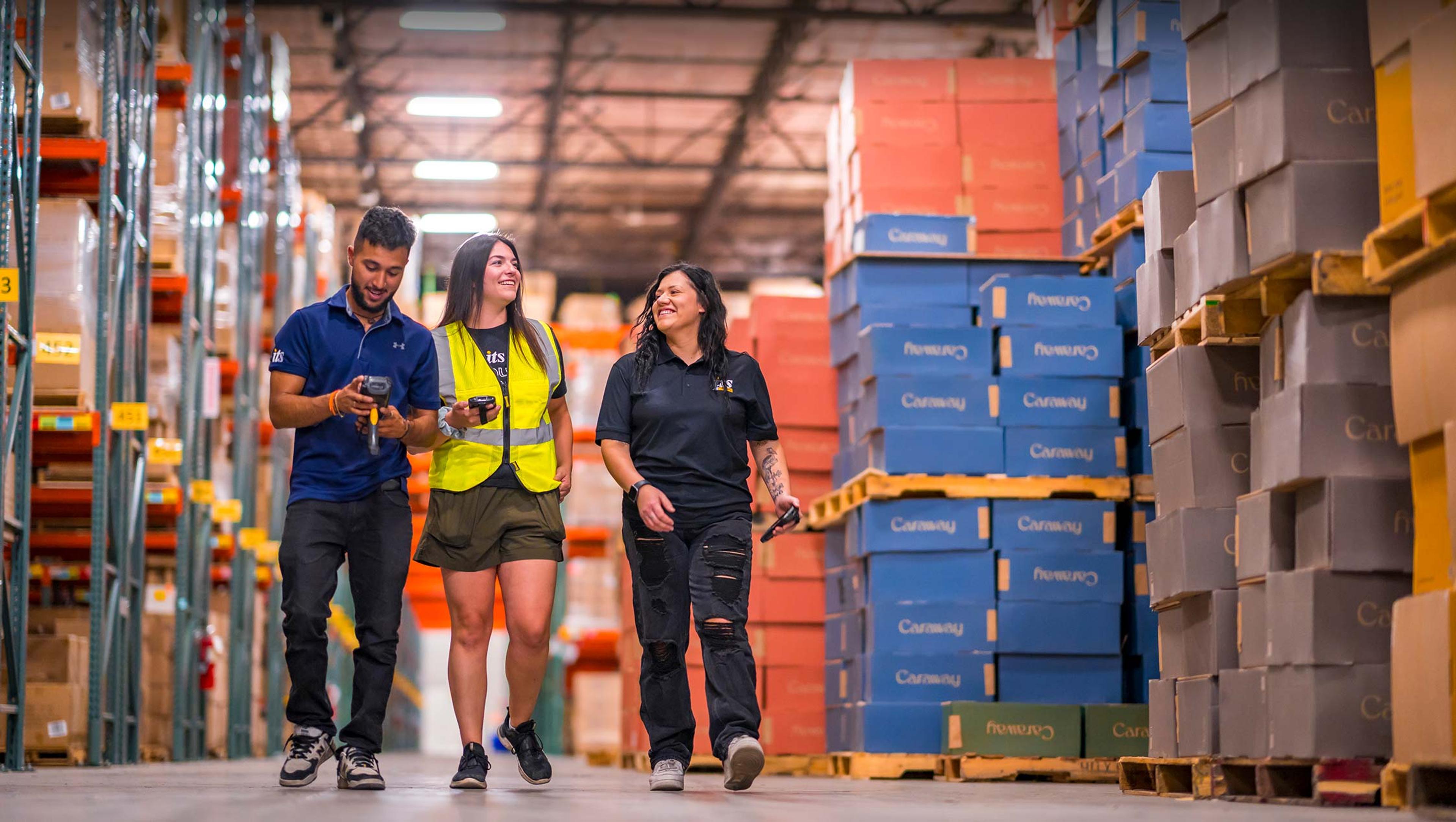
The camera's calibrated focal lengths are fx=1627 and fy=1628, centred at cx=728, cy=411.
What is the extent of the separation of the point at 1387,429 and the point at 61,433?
6.20 m

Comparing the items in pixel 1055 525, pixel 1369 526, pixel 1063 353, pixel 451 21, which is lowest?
pixel 1369 526

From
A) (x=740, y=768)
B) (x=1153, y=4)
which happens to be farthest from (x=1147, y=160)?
(x=740, y=768)

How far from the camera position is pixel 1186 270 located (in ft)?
16.3

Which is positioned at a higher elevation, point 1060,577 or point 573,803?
point 1060,577

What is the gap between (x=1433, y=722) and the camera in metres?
3.53

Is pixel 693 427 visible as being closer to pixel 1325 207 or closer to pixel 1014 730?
pixel 1325 207

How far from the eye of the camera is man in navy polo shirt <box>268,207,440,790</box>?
4.75 meters

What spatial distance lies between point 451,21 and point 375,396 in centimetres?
1134

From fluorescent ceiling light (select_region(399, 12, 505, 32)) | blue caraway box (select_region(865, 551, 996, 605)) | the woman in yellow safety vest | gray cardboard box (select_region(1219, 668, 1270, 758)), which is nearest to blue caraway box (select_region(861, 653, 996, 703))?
blue caraway box (select_region(865, 551, 996, 605))

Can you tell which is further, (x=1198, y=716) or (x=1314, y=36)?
(x=1198, y=716)

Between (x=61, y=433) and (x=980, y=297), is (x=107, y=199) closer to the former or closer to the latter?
(x=61, y=433)

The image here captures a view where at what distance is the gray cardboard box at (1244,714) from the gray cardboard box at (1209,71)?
1649mm

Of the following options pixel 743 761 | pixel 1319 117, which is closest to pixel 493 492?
pixel 743 761

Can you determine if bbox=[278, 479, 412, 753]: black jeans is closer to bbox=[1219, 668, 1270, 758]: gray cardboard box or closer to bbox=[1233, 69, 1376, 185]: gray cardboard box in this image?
bbox=[1219, 668, 1270, 758]: gray cardboard box
